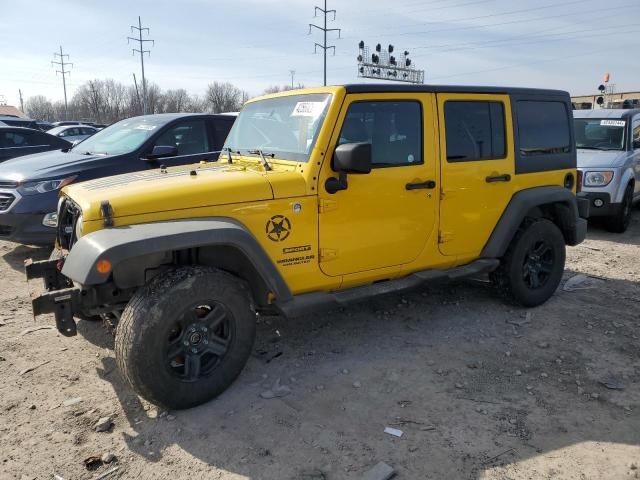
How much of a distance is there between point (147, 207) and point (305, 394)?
5.19 feet

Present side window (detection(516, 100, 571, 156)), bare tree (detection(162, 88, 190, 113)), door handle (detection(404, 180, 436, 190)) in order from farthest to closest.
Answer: bare tree (detection(162, 88, 190, 113)) → side window (detection(516, 100, 571, 156)) → door handle (detection(404, 180, 436, 190))

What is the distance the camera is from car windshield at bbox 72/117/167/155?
6273mm

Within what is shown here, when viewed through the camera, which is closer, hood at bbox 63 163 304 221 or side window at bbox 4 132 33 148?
hood at bbox 63 163 304 221

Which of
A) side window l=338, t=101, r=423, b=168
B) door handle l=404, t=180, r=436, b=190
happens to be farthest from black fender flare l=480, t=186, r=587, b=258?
side window l=338, t=101, r=423, b=168

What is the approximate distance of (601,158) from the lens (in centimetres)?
822

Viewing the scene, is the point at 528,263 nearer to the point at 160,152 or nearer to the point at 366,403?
the point at 366,403

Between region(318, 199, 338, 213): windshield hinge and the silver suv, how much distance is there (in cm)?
556

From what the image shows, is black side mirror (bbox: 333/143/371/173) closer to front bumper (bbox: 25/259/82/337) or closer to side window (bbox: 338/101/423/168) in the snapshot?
side window (bbox: 338/101/423/168)

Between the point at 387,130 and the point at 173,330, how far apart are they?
82.7 inches

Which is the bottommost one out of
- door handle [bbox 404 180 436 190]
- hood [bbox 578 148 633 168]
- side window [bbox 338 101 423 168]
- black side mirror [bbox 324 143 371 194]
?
door handle [bbox 404 180 436 190]

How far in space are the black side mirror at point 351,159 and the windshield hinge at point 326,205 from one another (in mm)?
88

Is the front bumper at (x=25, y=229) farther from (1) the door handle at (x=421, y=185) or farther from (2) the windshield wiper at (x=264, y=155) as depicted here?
(1) the door handle at (x=421, y=185)

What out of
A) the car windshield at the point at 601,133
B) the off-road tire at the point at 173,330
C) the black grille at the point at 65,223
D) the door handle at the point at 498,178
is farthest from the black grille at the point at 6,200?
the car windshield at the point at 601,133

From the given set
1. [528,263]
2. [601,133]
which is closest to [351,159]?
[528,263]
